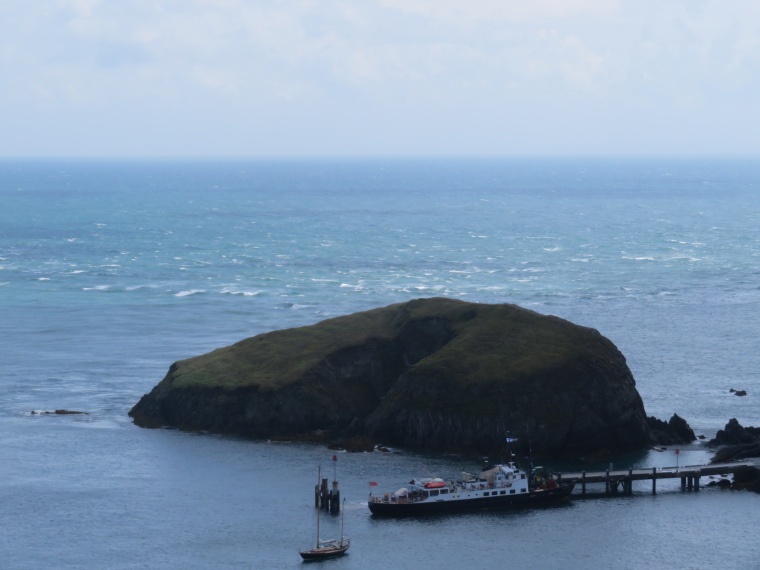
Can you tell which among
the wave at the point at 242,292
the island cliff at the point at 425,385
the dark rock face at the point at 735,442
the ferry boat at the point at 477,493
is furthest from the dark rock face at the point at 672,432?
the wave at the point at 242,292

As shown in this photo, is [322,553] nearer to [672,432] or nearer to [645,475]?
[645,475]

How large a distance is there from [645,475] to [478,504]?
14779 millimetres

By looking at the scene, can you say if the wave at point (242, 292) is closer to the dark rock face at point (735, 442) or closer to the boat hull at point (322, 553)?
the dark rock face at point (735, 442)

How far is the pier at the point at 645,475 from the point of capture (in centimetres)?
9031

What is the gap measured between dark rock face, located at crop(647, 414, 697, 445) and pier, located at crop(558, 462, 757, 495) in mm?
8951

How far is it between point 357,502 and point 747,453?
33.7 meters

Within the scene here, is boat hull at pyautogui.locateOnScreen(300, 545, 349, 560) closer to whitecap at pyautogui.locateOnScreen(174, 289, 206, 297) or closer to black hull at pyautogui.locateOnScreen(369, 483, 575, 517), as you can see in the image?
black hull at pyautogui.locateOnScreen(369, 483, 575, 517)

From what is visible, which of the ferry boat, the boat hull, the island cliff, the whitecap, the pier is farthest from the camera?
the whitecap

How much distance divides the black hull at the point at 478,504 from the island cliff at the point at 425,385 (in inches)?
358

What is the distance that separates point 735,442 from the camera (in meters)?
98.9

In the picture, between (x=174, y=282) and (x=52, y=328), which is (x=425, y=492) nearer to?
(x=52, y=328)

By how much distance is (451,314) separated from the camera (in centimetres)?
11206

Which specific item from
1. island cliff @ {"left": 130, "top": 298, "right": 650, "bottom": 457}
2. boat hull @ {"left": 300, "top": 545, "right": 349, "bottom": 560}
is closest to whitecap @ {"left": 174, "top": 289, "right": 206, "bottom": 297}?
island cliff @ {"left": 130, "top": 298, "right": 650, "bottom": 457}

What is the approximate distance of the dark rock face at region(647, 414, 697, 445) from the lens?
101 m
